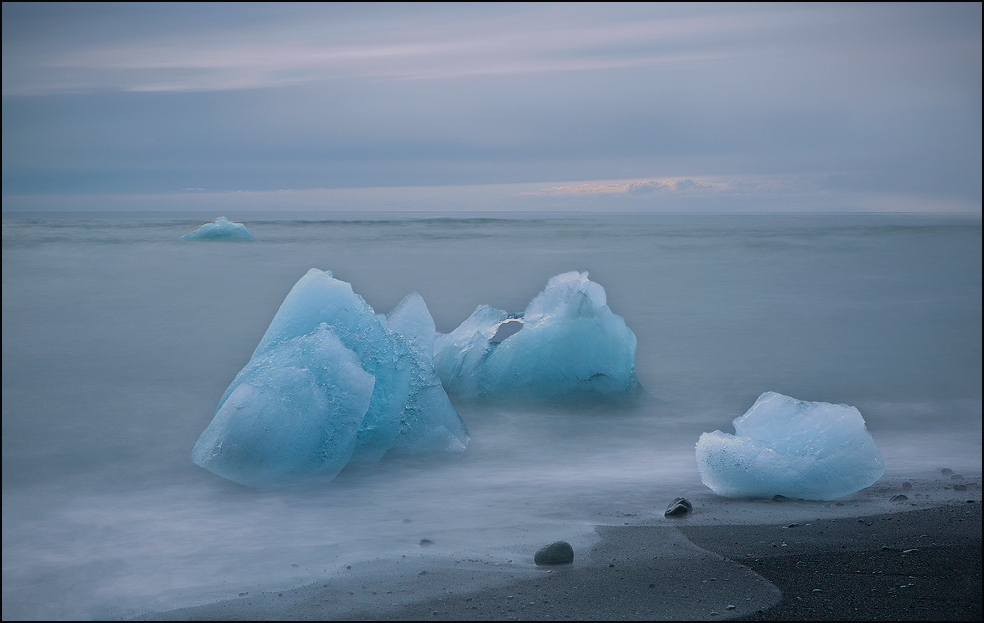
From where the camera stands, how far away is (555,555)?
122 inches

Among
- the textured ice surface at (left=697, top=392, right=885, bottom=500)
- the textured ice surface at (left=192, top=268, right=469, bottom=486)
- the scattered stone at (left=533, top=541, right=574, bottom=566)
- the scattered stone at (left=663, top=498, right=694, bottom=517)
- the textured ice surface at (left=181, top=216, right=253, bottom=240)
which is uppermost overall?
the textured ice surface at (left=181, top=216, right=253, bottom=240)

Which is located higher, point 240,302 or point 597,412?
point 240,302

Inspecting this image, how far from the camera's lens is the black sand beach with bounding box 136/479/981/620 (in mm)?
2662

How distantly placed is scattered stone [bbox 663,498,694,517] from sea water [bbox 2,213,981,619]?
0.09m

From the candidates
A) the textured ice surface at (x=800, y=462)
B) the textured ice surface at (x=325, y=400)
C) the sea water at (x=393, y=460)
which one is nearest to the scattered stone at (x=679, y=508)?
the sea water at (x=393, y=460)

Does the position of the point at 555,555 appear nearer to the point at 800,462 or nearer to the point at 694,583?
the point at 694,583

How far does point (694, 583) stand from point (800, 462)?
137 centimetres

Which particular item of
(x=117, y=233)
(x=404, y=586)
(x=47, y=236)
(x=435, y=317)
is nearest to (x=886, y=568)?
(x=404, y=586)

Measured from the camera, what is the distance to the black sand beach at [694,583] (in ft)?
8.73

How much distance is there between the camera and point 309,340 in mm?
4652

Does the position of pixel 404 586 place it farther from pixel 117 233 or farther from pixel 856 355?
pixel 117 233

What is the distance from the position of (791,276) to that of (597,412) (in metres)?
12.3

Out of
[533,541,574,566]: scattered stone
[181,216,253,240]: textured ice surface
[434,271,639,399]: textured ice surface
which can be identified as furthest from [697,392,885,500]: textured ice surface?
[181,216,253,240]: textured ice surface

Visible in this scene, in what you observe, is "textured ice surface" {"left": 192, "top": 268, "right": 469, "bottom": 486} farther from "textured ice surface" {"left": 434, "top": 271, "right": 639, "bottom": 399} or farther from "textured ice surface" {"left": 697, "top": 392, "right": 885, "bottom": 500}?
"textured ice surface" {"left": 697, "top": 392, "right": 885, "bottom": 500}
